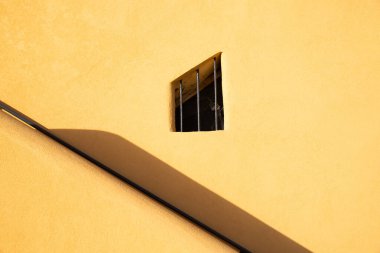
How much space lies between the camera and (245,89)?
310cm

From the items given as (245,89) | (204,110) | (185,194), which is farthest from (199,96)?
(185,194)

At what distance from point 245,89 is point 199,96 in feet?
1.72

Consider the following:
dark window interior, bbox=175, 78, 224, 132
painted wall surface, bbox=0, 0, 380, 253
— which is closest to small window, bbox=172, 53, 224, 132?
dark window interior, bbox=175, 78, 224, 132

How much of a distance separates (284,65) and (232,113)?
25.2 inches

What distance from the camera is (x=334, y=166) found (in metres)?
3.09

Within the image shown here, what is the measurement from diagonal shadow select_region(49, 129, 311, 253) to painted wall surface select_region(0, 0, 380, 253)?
8 cm

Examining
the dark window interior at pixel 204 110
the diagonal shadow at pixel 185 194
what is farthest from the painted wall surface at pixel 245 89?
the dark window interior at pixel 204 110

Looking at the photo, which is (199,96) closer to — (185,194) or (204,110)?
(204,110)

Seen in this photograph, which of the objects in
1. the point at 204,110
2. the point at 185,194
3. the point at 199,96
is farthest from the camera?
the point at 204,110

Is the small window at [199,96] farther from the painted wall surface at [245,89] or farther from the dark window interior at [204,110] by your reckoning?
the painted wall surface at [245,89]

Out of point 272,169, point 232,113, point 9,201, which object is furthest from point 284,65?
point 9,201

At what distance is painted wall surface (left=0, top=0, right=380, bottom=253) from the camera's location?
3025mm

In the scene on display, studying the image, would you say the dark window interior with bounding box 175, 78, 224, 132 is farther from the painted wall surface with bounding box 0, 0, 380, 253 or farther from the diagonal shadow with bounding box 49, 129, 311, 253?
the diagonal shadow with bounding box 49, 129, 311, 253

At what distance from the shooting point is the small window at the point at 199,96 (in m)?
3.18
